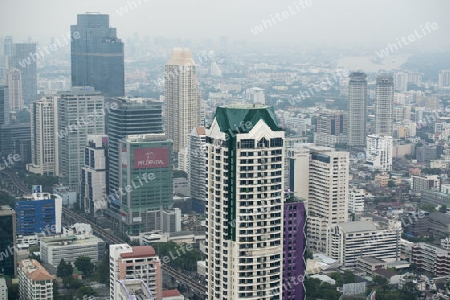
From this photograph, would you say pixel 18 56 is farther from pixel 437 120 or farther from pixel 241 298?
pixel 241 298

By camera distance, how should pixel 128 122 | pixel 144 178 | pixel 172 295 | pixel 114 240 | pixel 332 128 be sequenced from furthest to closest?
pixel 332 128
pixel 128 122
pixel 144 178
pixel 114 240
pixel 172 295

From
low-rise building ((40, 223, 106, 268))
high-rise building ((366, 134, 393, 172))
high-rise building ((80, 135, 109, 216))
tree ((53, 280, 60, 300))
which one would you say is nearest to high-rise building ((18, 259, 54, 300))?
tree ((53, 280, 60, 300))

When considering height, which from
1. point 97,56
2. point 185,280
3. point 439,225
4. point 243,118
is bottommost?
point 185,280

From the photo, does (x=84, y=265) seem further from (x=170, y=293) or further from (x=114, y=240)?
(x=170, y=293)

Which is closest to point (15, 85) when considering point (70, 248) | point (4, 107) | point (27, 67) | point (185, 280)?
point (27, 67)

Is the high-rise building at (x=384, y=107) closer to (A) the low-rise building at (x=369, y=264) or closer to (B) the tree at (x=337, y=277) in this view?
(A) the low-rise building at (x=369, y=264)

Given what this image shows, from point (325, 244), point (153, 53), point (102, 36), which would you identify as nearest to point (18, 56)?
point (102, 36)
